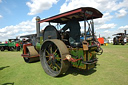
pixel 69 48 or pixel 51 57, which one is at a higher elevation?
pixel 69 48

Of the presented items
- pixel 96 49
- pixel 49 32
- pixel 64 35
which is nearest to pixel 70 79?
pixel 96 49

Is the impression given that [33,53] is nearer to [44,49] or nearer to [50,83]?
[44,49]

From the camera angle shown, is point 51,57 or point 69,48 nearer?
point 69,48

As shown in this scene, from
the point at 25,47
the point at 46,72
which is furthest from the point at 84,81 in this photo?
the point at 25,47

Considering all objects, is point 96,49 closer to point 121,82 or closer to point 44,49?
point 121,82

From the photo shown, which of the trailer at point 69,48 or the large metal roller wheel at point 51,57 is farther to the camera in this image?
the large metal roller wheel at point 51,57

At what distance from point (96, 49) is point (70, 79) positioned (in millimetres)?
1448

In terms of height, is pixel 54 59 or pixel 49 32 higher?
pixel 49 32

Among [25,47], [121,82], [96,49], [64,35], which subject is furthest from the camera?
[25,47]

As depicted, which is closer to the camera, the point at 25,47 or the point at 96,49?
the point at 96,49

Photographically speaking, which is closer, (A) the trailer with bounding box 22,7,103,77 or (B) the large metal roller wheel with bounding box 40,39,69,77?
(A) the trailer with bounding box 22,7,103,77

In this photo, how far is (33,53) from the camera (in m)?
5.48

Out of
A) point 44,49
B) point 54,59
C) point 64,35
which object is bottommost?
point 54,59

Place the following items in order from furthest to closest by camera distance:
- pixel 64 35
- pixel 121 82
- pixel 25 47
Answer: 1. pixel 25 47
2. pixel 64 35
3. pixel 121 82
